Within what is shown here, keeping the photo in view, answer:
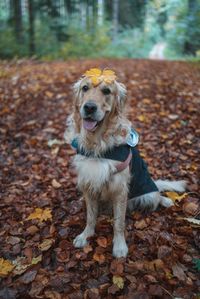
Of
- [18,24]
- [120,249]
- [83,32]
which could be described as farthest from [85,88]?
[83,32]

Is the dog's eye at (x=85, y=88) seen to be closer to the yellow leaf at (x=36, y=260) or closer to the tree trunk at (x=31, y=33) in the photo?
the yellow leaf at (x=36, y=260)

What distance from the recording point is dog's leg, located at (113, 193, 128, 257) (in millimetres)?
3277

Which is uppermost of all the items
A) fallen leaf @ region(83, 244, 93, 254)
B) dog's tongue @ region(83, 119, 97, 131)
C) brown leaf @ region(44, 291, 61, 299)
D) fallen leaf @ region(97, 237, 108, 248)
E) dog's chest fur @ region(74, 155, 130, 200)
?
dog's tongue @ region(83, 119, 97, 131)

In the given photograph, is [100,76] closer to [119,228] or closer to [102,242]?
[119,228]

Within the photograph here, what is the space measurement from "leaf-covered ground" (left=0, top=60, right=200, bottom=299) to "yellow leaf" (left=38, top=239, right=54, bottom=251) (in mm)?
11

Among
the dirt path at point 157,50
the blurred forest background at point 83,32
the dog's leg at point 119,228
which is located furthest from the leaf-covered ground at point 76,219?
the dirt path at point 157,50

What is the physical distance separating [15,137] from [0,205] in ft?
6.81

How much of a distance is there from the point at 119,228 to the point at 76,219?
69cm

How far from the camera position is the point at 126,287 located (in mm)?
2875

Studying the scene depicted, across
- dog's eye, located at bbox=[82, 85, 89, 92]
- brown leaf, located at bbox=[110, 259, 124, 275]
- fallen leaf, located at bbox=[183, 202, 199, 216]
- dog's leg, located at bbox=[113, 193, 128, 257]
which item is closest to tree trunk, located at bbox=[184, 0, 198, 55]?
fallen leaf, located at bbox=[183, 202, 199, 216]

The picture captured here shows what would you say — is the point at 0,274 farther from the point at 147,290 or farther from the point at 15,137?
the point at 15,137

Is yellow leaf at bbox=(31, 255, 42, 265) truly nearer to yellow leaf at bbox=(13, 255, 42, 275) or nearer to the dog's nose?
yellow leaf at bbox=(13, 255, 42, 275)

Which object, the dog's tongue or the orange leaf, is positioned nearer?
the dog's tongue

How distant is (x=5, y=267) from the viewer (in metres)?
3.11
